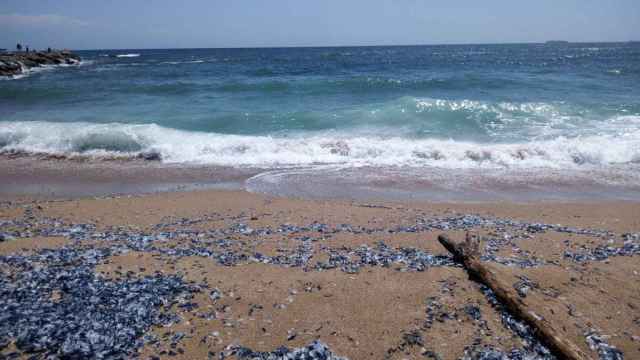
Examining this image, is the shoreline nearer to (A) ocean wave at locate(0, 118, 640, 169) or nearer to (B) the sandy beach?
(A) ocean wave at locate(0, 118, 640, 169)

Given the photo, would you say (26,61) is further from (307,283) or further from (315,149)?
(307,283)

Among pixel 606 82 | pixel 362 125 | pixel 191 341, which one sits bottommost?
pixel 191 341

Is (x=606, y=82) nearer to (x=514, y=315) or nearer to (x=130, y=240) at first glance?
(x=514, y=315)

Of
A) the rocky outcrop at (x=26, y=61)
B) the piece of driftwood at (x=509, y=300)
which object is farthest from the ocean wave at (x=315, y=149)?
the rocky outcrop at (x=26, y=61)

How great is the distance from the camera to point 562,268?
5984 mm

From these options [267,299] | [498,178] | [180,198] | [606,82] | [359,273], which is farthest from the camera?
[606,82]

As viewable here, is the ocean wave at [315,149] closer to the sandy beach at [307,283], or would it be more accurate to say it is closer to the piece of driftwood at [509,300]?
the sandy beach at [307,283]

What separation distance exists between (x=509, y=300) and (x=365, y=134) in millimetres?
11998

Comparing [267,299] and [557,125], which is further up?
[557,125]

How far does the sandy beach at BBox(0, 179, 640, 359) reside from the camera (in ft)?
14.7

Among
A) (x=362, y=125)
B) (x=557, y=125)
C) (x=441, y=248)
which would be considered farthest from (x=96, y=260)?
(x=557, y=125)

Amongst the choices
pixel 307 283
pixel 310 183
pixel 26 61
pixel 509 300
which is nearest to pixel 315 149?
pixel 310 183

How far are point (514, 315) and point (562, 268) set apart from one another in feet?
5.68

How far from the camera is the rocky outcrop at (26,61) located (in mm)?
37531
